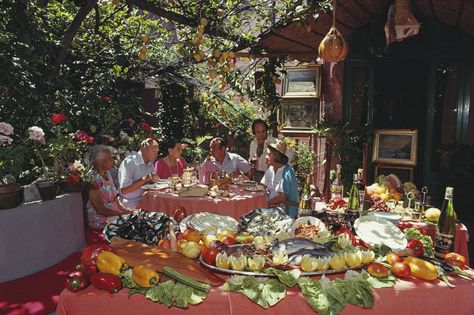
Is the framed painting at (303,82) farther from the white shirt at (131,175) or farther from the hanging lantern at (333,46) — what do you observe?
the white shirt at (131,175)

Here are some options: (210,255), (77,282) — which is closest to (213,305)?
(210,255)

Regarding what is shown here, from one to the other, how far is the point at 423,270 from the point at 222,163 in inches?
182

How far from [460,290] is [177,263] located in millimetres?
1806

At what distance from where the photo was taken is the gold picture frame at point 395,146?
7469 millimetres

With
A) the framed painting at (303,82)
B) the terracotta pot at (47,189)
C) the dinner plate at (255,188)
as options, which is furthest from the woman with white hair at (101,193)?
the framed painting at (303,82)

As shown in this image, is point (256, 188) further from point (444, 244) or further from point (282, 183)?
point (444, 244)

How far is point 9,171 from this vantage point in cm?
377

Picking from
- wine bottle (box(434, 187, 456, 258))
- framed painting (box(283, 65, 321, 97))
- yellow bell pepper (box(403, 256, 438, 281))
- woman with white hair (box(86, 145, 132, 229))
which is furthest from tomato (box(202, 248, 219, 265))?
framed painting (box(283, 65, 321, 97))

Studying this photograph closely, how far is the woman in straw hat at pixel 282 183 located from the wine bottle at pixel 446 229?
79.9 inches

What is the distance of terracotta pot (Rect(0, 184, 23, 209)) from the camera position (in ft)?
10.8

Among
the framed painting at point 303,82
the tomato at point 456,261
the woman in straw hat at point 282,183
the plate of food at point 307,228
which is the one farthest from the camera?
the framed painting at point 303,82

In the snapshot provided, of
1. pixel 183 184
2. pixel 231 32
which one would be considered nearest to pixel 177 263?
pixel 183 184

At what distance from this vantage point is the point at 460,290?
2.16 metres

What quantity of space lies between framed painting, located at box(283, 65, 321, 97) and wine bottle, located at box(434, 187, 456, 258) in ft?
20.4
